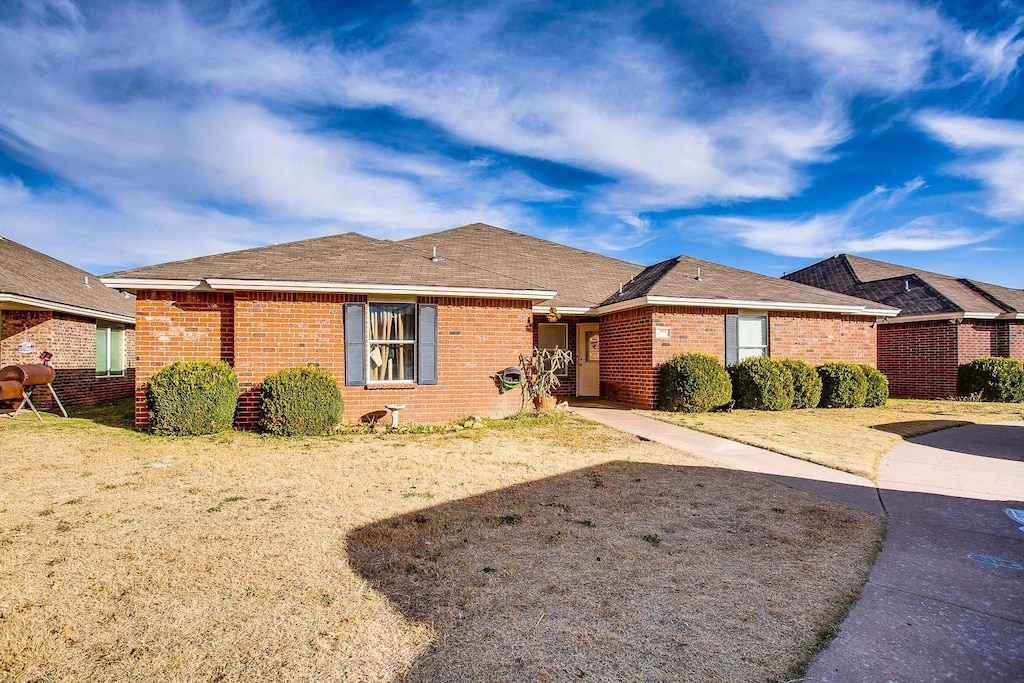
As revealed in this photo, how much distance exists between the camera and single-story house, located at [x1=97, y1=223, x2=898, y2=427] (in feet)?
31.1

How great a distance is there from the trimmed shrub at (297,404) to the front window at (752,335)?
10170 mm

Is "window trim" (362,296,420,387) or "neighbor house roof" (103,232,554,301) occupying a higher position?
"neighbor house roof" (103,232,554,301)

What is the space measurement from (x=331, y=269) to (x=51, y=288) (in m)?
9.00

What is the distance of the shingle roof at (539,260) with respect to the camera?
1560 centimetres

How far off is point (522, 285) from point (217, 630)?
8459 mm

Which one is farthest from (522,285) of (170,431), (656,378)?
(170,431)

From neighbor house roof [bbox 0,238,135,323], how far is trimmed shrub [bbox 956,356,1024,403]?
81.2 feet

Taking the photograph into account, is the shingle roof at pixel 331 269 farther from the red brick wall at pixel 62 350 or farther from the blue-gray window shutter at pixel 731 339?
the blue-gray window shutter at pixel 731 339

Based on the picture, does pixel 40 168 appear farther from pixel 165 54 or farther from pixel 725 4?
pixel 725 4

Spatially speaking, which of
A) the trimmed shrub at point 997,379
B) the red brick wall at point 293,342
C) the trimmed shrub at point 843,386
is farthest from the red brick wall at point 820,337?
the red brick wall at point 293,342

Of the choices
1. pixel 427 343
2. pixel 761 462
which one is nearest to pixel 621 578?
pixel 761 462

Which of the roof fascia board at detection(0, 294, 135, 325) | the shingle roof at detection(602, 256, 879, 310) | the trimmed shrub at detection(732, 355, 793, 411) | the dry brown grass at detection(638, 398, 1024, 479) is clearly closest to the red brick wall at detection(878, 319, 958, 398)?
the dry brown grass at detection(638, 398, 1024, 479)

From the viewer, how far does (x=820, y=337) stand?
46.8ft

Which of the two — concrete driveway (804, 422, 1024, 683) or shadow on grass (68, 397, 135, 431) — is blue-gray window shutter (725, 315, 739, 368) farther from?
shadow on grass (68, 397, 135, 431)
